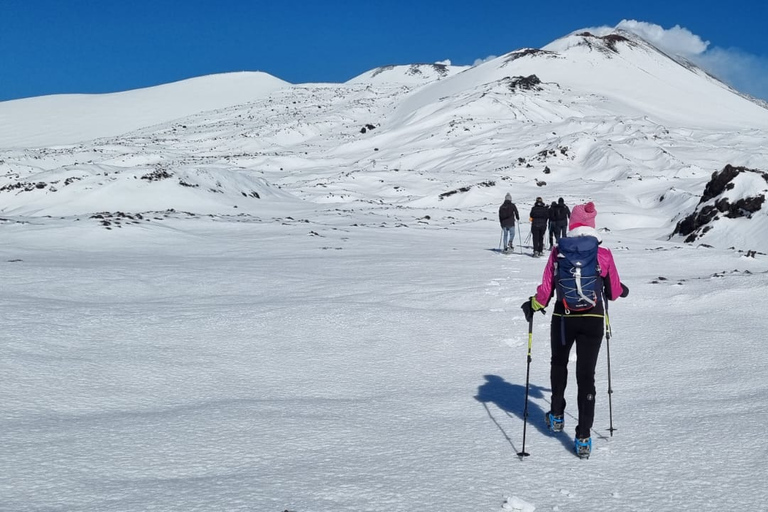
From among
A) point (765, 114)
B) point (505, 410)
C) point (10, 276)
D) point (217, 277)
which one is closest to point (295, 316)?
point (217, 277)

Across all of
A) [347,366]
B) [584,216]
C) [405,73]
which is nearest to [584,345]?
[584,216]

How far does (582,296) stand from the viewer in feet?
16.8

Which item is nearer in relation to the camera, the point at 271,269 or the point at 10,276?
the point at 10,276

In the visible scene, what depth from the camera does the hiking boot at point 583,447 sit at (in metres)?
5.00

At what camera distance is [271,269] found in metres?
13.5

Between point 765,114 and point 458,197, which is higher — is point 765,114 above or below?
above

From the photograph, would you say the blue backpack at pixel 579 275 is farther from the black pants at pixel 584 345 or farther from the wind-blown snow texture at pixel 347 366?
the wind-blown snow texture at pixel 347 366

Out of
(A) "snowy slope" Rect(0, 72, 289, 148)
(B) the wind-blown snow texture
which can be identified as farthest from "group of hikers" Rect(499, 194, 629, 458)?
(A) "snowy slope" Rect(0, 72, 289, 148)

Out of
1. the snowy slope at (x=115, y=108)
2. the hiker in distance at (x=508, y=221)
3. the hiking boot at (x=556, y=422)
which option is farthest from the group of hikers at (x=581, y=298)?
the snowy slope at (x=115, y=108)

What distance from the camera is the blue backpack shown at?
16.9 feet

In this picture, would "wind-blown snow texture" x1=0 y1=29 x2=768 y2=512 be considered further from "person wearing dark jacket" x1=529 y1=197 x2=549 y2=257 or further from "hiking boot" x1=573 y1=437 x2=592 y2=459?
"person wearing dark jacket" x1=529 y1=197 x2=549 y2=257

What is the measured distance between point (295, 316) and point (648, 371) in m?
4.60

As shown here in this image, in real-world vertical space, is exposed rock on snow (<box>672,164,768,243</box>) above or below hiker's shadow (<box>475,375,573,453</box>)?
above

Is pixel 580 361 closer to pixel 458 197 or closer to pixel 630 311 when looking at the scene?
pixel 630 311
